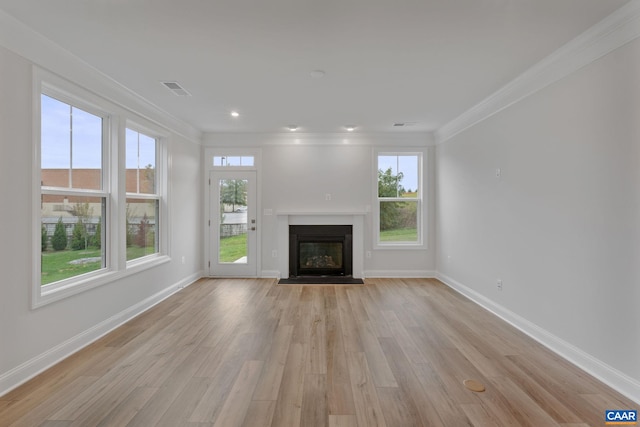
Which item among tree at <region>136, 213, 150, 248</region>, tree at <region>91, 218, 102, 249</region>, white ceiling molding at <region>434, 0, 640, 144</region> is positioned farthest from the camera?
tree at <region>136, 213, 150, 248</region>

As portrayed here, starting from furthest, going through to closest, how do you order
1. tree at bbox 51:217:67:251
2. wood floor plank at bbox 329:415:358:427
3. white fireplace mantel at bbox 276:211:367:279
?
white fireplace mantel at bbox 276:211:367:279 → tree at bbox 51:217:67:251 → wood floor plank at bbox 329:415:358:427

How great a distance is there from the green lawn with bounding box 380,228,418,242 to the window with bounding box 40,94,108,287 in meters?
4.22

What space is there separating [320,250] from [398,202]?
1.67 metres

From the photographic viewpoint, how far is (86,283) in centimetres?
288

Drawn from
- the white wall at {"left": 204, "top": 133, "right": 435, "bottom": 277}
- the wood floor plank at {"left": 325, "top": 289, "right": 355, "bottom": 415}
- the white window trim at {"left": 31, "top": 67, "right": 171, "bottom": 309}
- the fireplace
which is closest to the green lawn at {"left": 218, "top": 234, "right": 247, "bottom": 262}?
the white wall at {"left": 204, "top": 133, "right": 435, "bottom": 277}

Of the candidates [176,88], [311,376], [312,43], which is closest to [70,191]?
[176,88]

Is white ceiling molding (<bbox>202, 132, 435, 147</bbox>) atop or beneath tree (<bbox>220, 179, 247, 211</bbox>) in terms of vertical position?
atop

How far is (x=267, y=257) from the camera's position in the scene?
5.59 m

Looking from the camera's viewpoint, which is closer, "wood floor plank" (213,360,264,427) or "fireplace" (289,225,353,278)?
"wood floor plank" (213,360,264,427)

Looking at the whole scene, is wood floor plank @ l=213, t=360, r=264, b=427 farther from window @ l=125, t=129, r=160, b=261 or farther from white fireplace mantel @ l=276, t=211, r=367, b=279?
white fireplace mantel @ l=276, t=211, r=367, b=279

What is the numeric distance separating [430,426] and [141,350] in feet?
7.95

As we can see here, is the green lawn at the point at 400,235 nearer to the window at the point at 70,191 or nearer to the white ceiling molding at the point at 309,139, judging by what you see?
the white ceiling molding at the point at 309,139

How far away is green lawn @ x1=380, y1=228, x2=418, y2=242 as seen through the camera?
569 cm

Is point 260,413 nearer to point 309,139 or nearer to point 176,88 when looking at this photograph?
point 176,88
